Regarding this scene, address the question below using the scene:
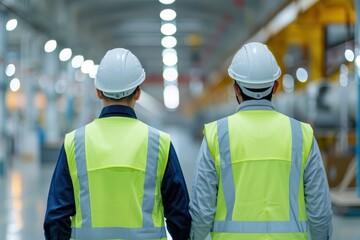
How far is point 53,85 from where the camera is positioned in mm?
23984

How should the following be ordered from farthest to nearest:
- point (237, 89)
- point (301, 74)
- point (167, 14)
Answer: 1. point (167, 14)
2. point (301, 74)
3. point (237, 89)

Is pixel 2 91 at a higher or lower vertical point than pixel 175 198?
higher

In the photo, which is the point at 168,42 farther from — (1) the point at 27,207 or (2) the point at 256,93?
(2) the point at 256,93

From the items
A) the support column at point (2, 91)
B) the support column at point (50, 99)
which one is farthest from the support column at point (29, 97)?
the support column at point (2, 91)

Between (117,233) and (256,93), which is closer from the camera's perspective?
(117,233)

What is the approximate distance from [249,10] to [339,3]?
1201cm

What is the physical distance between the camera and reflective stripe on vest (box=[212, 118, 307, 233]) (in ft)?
10.6

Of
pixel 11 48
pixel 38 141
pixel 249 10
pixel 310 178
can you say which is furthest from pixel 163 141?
pixel 11 48

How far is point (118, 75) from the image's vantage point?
3410 millimetres

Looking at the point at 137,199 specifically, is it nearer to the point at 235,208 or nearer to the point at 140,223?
the point at 140,223

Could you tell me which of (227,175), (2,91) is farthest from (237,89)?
(2,91)

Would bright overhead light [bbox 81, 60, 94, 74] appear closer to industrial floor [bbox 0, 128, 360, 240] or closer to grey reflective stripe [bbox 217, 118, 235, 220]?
industrial floor [bbox 0, 128, 360, 240]

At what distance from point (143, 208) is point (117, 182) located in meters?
0.17

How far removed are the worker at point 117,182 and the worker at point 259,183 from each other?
0.45ft
